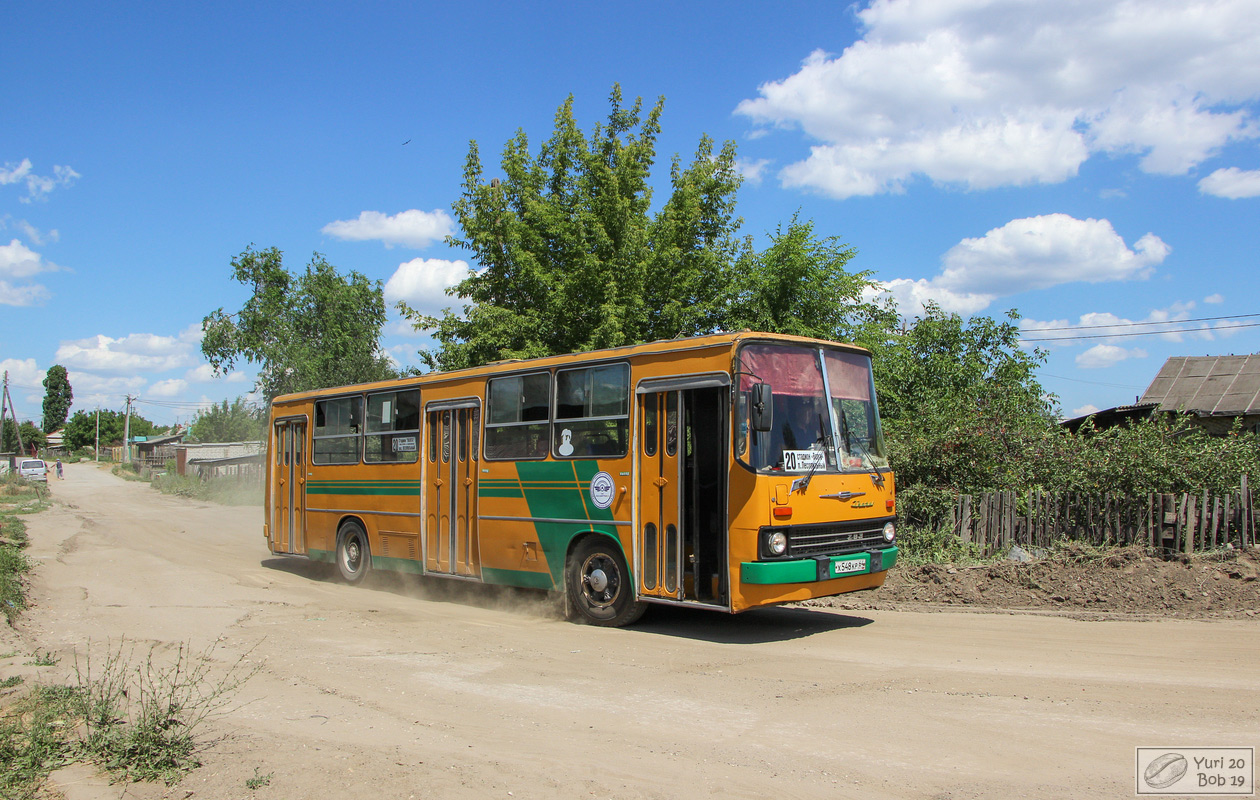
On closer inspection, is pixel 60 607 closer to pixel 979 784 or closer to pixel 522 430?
pixel 522 430

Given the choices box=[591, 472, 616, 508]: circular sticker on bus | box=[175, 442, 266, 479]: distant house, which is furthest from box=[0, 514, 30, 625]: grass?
box=[175, 442, 266, 479]: distant house

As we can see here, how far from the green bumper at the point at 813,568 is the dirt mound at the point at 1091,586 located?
1.83m

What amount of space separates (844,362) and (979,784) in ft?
17.2

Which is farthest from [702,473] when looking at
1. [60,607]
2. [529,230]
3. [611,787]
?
[529,230]

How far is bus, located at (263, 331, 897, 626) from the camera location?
8125 millimetres

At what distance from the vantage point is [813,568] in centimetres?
817

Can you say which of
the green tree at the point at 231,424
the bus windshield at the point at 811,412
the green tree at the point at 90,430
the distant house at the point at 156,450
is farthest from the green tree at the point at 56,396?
the bus windshield at the point at 811,412

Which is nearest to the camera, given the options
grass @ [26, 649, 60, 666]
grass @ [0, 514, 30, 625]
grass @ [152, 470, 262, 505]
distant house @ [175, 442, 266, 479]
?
grass @ [26, 649, 60, 666]

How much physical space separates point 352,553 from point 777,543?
8297 mm

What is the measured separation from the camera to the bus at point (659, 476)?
26.7 ft

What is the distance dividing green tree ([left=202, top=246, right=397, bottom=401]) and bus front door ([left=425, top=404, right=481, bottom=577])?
45.3 meters

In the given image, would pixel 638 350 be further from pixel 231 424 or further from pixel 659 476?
pixel 231 424

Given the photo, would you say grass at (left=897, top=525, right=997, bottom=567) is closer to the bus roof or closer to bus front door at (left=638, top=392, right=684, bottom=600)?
the bus roof

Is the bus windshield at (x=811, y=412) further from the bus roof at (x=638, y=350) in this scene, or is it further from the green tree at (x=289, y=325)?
the green tree at (x=289, y=325)
